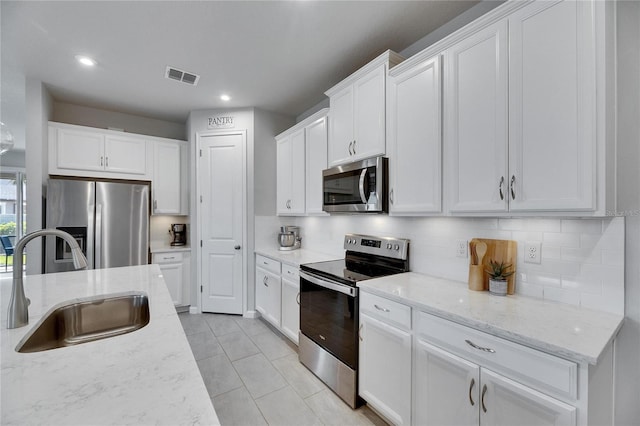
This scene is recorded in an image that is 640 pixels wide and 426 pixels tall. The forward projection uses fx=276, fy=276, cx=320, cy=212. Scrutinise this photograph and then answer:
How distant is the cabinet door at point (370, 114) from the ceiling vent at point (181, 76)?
1671mm

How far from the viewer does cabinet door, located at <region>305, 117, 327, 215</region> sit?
2752mm

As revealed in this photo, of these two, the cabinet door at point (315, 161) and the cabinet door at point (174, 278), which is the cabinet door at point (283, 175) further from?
the cabinet door at point (174, 278)

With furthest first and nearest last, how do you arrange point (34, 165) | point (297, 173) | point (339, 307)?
1. point (297, 173)
2. point (34, 165)
3. point (339, 307)

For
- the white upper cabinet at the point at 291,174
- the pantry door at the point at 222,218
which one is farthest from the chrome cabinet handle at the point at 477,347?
the pantry door at the point at 222,218

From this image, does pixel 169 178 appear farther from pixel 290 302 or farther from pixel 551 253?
pixel 551 253

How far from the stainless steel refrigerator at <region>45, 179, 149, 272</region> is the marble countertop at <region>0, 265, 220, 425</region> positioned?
2.27 m

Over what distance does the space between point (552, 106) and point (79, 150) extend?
4374mm

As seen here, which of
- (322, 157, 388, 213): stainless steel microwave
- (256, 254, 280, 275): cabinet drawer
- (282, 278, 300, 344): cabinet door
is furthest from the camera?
(256, 254, 280, 275): cabinet drawer

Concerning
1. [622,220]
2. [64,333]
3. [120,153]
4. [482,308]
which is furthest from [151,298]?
[120,153]

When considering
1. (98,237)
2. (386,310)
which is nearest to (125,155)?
(98,237)

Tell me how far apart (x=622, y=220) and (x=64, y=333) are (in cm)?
266

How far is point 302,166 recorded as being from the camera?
308cm

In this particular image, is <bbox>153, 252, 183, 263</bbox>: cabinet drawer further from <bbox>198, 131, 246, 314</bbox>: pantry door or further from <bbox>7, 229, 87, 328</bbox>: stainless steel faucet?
<bbox>7, 229, 87, 328</bbox>: stainless steel faucet

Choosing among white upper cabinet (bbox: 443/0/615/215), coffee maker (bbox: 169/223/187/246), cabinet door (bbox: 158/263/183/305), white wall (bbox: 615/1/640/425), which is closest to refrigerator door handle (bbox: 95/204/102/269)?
cabinet door (bbox: 158/263/183/305)
